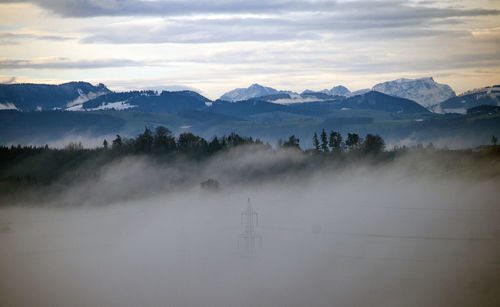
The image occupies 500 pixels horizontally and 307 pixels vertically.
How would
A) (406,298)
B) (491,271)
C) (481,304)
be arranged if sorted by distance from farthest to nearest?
(491,271) → (406,298) → (481,304)

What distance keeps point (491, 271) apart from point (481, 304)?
26864 mm

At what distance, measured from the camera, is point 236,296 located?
186 metres

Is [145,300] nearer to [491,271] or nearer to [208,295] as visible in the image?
[208,295]

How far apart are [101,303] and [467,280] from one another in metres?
112

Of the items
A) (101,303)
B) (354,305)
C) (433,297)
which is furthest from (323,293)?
(101,303)

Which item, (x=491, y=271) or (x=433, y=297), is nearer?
(x=433, y=297)

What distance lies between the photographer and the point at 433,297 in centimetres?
17912

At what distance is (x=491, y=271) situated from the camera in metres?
193

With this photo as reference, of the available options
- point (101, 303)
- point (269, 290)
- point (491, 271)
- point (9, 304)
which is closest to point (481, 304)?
point (491, 271)

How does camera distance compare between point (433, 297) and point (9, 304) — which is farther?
point (9, 304)

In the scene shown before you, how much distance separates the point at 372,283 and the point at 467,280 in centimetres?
2858

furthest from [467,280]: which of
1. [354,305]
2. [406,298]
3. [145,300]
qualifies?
[145,300]

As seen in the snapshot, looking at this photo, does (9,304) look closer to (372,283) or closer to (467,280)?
(372,283)

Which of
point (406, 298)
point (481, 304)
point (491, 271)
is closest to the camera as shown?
point (481, 304)
